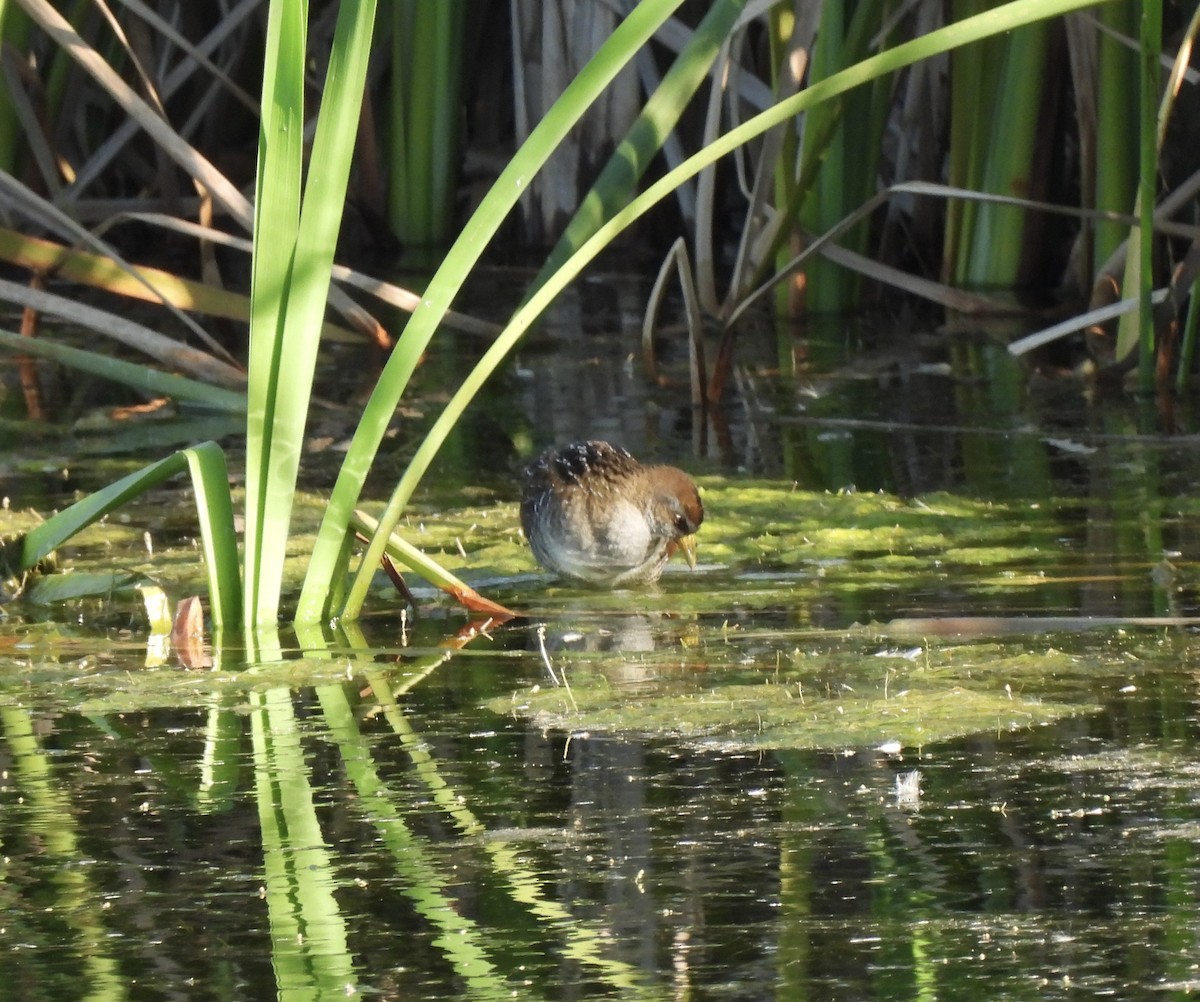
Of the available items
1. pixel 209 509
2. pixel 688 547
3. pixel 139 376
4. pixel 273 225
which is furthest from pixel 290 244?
pixel 139 376

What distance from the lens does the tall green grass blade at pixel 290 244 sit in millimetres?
3205

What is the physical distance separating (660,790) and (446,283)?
1096mm

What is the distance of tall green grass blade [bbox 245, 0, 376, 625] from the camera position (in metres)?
3.21

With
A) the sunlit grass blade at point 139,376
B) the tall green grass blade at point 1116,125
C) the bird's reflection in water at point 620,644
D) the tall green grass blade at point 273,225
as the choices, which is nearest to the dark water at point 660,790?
the bird's reflection in water at point 620,644

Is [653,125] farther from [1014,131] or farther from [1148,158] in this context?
[1014,131]

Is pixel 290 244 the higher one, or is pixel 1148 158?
pixel 1148 158

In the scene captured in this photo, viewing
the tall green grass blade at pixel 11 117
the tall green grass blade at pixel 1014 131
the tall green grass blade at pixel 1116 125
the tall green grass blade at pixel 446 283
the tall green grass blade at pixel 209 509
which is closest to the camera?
the tall green grass blade at pixel 446 283

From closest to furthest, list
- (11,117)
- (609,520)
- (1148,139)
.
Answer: (609,520) < (1148,139) < (11,117)

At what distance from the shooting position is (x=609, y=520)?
3.95 m

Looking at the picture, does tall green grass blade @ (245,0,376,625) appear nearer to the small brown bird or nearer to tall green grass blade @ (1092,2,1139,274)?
the small brown bird

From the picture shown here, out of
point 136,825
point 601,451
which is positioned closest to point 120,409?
point 601,451

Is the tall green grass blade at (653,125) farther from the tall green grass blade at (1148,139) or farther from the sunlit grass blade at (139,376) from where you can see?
the sunlit grass blade at (139,376)

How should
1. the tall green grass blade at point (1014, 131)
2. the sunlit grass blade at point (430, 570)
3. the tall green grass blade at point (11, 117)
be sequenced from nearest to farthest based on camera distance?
the sunlit grass blade at point (430, 570)
the tall green grass blade at point (1014, 131)
the tall green grass blade at point (11, 117)

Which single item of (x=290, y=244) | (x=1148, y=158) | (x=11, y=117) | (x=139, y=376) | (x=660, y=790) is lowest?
(x=660, y=790)
